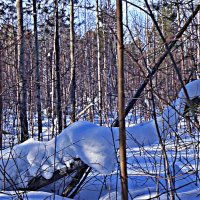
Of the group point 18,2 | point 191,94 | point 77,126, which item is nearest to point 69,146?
point 77,126

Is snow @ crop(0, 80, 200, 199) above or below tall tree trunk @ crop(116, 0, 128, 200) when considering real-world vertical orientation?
below

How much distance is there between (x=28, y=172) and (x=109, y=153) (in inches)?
39.7

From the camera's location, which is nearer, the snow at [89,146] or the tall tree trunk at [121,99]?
the tall tree trunk at [121,99]

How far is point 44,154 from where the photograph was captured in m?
3.13

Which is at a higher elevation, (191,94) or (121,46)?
(121,46)

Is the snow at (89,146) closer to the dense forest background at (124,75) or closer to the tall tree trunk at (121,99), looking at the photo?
the dense forest background at (124,75)

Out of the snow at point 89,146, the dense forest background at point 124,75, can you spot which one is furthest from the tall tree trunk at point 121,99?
the snow at point 89,146

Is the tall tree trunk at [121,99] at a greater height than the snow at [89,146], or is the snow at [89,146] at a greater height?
the tall tree trunk at [121,99]

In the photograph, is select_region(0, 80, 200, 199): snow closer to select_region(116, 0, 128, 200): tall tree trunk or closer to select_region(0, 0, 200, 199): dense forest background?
select_region(0, 0, 200, 199): dense forest background

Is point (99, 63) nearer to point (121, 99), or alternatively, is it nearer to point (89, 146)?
point (89, 146)

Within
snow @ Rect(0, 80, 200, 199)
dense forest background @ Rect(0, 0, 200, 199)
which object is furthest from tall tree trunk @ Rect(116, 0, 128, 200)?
snow @ Rect(0, 80, 200, 199)

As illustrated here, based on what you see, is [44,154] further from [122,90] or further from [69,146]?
[122,90]

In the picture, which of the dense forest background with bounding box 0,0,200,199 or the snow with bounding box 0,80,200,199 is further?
the snow with bounding box 0,80,200,199

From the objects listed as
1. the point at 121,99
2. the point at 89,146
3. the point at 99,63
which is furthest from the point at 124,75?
the point at 99,63
